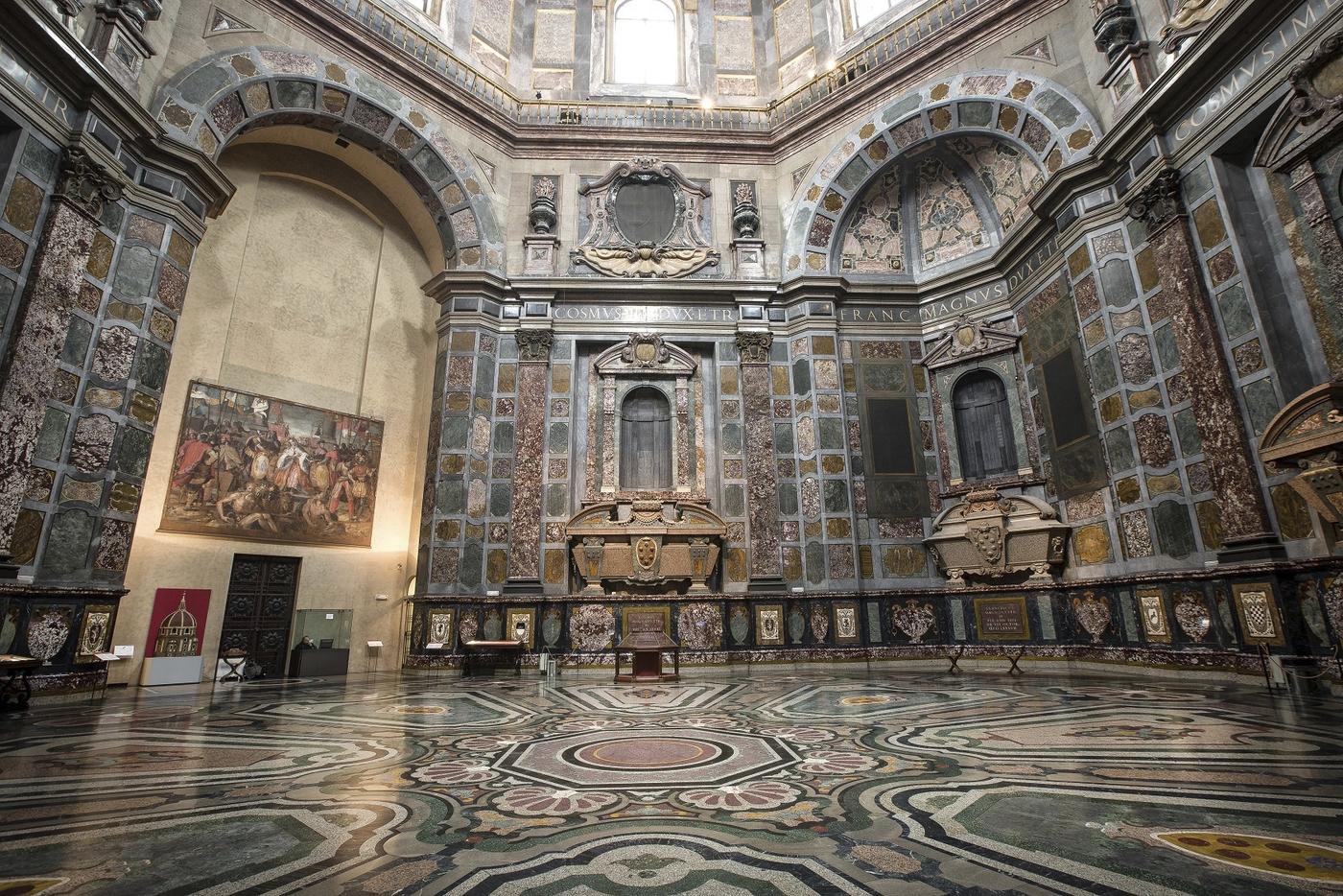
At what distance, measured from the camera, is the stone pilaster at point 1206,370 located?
8.03m

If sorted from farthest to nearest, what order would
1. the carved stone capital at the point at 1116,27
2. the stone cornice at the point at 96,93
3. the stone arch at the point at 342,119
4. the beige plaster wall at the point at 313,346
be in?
the beige plaster wall at the point at 313,346 < the stone arch at the point at 342,119 < the carved stone capital at the point at 1116,27 < the stone cornice at the point at 96,93

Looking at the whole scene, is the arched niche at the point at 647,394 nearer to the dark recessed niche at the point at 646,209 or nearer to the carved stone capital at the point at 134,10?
the dark recessed niche at the point at 646,209

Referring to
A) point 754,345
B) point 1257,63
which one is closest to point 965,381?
point 754,345

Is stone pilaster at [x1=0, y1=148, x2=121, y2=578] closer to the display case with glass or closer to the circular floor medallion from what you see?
the display case with glass

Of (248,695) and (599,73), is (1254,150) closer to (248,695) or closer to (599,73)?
(599,73)

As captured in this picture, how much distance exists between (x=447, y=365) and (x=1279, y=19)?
1411cm

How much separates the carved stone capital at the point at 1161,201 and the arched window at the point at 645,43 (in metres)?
12.0

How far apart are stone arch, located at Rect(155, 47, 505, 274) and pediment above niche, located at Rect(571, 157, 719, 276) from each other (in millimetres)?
2277

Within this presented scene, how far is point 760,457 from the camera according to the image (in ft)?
45.5

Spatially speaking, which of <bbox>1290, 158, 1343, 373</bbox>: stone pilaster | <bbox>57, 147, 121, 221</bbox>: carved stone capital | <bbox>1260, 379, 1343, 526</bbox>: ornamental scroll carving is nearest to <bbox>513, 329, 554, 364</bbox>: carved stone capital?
<bbox>57, 147, 121, 221</bbox>: carved stone capital

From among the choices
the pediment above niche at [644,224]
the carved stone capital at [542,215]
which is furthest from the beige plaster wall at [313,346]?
the pediment above niche at [644,224]

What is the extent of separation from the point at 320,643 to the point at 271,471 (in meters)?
3.63

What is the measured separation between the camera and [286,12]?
12531mm

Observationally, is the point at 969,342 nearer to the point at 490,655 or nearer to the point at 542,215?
the point at 542,215
